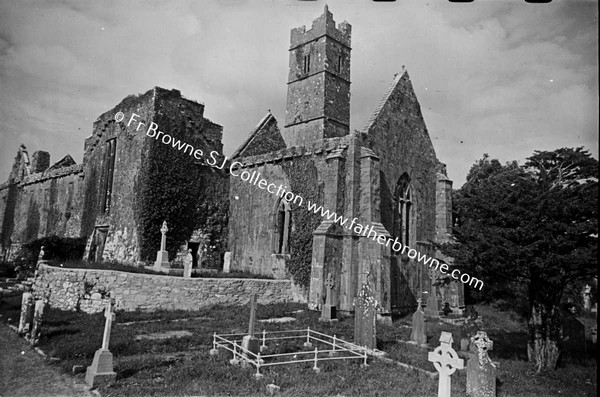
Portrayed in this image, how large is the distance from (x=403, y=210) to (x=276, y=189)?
6.70m

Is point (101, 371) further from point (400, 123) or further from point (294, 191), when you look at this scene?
point (400, 123)

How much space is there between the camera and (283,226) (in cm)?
2173

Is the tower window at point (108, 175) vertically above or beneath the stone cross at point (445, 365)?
above

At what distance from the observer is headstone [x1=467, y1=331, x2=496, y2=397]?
8133 mm

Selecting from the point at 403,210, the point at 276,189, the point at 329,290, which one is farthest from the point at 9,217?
the point at 403,210

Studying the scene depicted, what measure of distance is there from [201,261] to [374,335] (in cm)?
1528

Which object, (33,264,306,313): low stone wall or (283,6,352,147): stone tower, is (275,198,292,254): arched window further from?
(283,6,352,147): stone tower

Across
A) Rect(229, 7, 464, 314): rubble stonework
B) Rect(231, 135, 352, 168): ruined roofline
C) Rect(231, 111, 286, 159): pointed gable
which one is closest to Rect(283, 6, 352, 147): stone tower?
Rect(231, 111, 286, 159): pointed gable

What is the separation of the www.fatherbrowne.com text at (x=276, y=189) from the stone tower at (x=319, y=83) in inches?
309

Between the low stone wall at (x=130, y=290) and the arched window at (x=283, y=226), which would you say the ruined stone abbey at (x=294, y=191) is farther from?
the low stone wall at (x=130, y=290)

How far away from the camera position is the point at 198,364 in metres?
9.04

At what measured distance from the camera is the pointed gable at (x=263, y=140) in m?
27.2

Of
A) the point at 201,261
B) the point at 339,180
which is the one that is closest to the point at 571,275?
the point at 339,180

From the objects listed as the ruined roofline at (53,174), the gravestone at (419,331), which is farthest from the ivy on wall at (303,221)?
the ruined roofline at (53,174)
